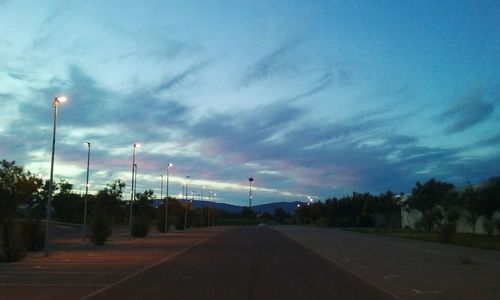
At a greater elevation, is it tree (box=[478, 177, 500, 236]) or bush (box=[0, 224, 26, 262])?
tree (box=[478, 177, 500, 236])

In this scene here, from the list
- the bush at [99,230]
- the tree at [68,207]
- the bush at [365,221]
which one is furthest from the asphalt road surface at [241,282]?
the bush at [365,221]

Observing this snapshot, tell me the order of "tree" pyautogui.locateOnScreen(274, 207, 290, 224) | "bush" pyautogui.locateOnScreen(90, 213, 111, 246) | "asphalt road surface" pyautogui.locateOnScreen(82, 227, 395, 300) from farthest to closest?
"tree" pyautogui.locateOnScreen(274, 207, 290, 224) < "bush" pyautogui.locateOnScreen(90, 213, 111, 246) < "asphalt road surface" pyautogui.locateOnScreen(82, 227, 395, 300)

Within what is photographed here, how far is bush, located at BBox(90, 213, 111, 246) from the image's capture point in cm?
4238

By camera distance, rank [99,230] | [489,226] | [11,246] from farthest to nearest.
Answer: [489,226] → [99,230] → [11,246]

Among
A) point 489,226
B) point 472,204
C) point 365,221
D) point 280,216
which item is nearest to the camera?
point 489,226

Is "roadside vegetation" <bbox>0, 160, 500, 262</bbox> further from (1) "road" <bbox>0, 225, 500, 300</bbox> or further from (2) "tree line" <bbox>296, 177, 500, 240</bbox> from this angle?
(1) "road" <bbox>0, 225, 500, 300</bbox>

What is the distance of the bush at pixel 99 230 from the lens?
139ft

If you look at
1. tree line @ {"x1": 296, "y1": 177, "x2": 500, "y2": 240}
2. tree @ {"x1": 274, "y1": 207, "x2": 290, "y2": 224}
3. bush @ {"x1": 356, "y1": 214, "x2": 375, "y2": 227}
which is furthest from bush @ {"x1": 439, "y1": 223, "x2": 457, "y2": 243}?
tree @ {"x1": 274, "y1": 207, "x2": 290, "y2": 224}

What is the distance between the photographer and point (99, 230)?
4238cm

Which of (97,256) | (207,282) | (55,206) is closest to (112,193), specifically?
(55,206)

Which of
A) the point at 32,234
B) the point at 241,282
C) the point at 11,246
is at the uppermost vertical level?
the point at 32,234

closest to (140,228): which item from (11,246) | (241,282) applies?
(11,246)

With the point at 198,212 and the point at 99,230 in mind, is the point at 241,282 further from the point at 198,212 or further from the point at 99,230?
the point at 198,212

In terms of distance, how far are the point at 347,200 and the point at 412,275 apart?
4756 inches
